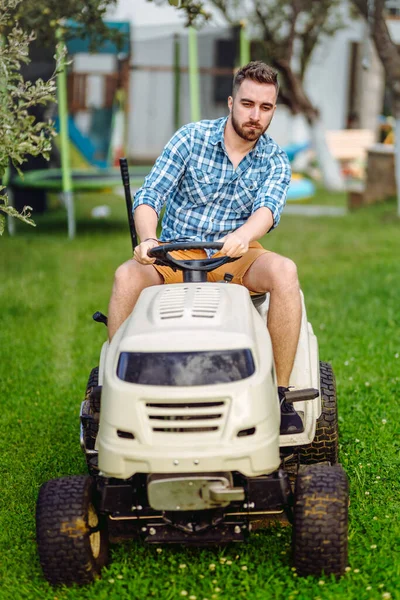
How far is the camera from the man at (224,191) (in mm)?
3369

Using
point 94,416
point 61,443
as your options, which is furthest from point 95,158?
point 94,416

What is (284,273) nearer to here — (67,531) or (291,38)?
(67,531)

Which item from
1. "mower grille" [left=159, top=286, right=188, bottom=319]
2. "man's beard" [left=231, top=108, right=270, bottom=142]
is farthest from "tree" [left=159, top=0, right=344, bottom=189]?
"mower grille" [left=159, top=286, right=188, bottom=319]

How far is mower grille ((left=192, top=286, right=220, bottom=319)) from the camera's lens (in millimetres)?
2861

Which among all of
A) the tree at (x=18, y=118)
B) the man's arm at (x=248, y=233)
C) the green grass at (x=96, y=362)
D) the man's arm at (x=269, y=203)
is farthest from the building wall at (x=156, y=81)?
the man's arm at (x=248, y=233)

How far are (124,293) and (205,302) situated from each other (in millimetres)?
480

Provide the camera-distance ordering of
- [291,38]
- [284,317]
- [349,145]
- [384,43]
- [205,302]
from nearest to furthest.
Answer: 1. [205,302]
2. [284,317]
3. [384,43]
4. [291,38]
5. [349,145]

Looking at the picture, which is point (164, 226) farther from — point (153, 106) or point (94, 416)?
point (153, 106)

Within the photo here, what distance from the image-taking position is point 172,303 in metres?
2.95

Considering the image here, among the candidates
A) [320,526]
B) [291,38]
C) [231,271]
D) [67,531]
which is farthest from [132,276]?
[291,38]

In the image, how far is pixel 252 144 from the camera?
12.0ft

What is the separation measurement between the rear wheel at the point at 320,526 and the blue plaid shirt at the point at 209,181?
117 cm

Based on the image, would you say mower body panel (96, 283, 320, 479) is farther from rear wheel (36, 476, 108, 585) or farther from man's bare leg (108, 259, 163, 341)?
man's bare leg (108, 259, 163, 341)

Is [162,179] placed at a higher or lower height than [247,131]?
lower
